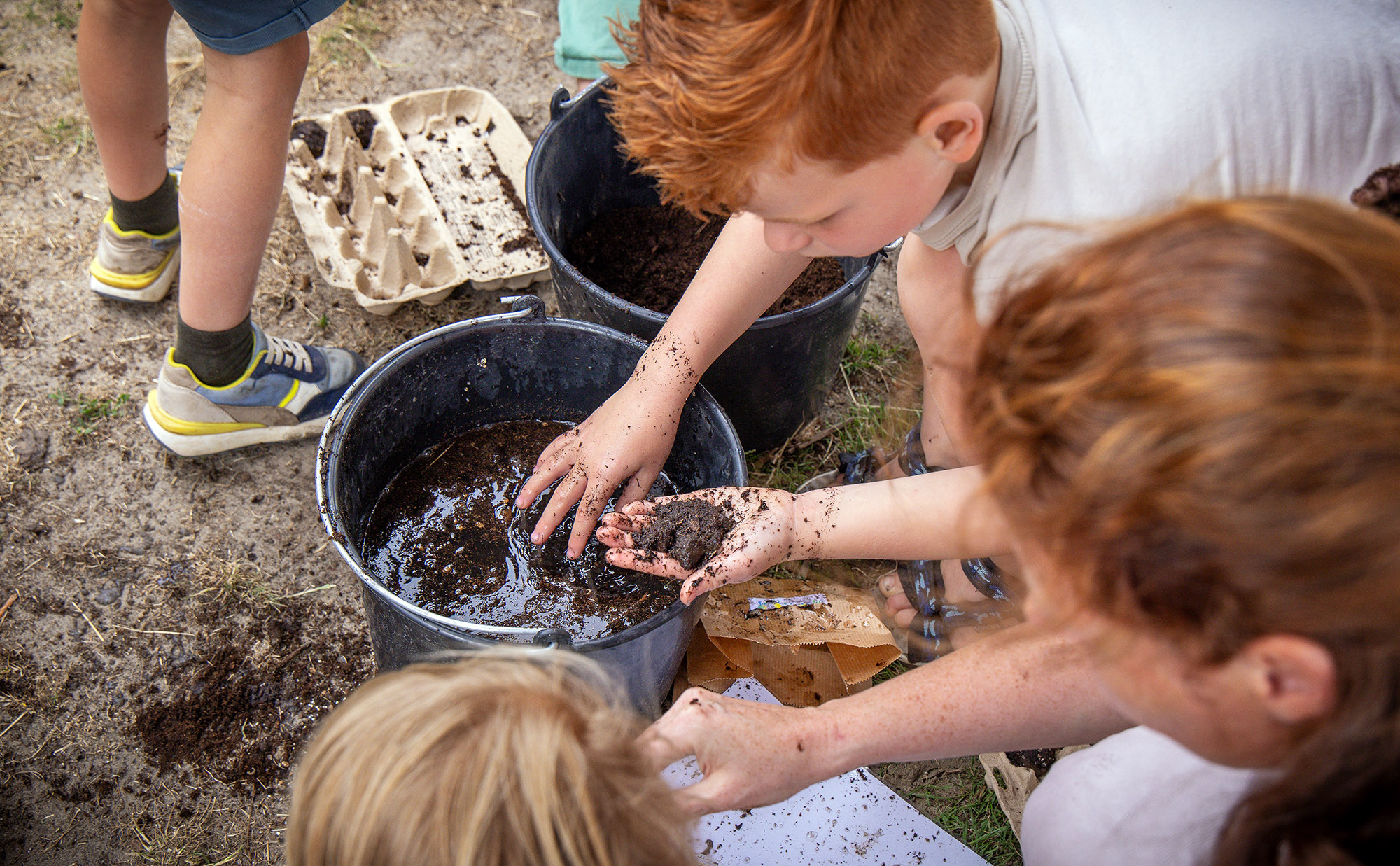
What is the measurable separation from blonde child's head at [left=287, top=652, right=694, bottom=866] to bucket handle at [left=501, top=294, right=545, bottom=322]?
823 mm

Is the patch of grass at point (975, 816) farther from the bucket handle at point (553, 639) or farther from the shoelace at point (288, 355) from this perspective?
the shoelace at point (288, 355)

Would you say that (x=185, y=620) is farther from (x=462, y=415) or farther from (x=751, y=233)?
(x=751, y=233)

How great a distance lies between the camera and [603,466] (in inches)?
52.0

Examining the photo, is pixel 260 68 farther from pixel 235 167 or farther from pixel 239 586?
pixel 239 586

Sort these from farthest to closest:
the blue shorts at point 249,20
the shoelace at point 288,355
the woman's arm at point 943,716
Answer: the shoelace at point 288,355 → the blue shorts at point 249,20 → the woman's arm at point 943,716

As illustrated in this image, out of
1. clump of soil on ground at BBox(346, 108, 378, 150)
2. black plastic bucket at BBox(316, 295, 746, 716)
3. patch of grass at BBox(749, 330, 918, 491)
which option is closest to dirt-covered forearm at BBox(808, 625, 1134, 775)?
black plastic bucket at BBox(316, 295, 746, 716)

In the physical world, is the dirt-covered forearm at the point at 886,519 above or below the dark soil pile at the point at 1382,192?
below

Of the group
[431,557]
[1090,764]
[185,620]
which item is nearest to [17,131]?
[185,620]

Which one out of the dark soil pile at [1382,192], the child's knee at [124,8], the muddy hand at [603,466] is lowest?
the muddy hand at [603,466]

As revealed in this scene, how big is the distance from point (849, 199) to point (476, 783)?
29.4 inches

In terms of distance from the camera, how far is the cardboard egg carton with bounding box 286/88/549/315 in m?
1.94

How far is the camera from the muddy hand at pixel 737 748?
37.3 inches

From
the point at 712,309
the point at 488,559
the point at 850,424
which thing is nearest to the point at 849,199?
the point at 712,309

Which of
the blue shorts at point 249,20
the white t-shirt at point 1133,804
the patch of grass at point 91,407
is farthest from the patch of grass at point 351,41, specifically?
the white t-shirt at point 1133,804
